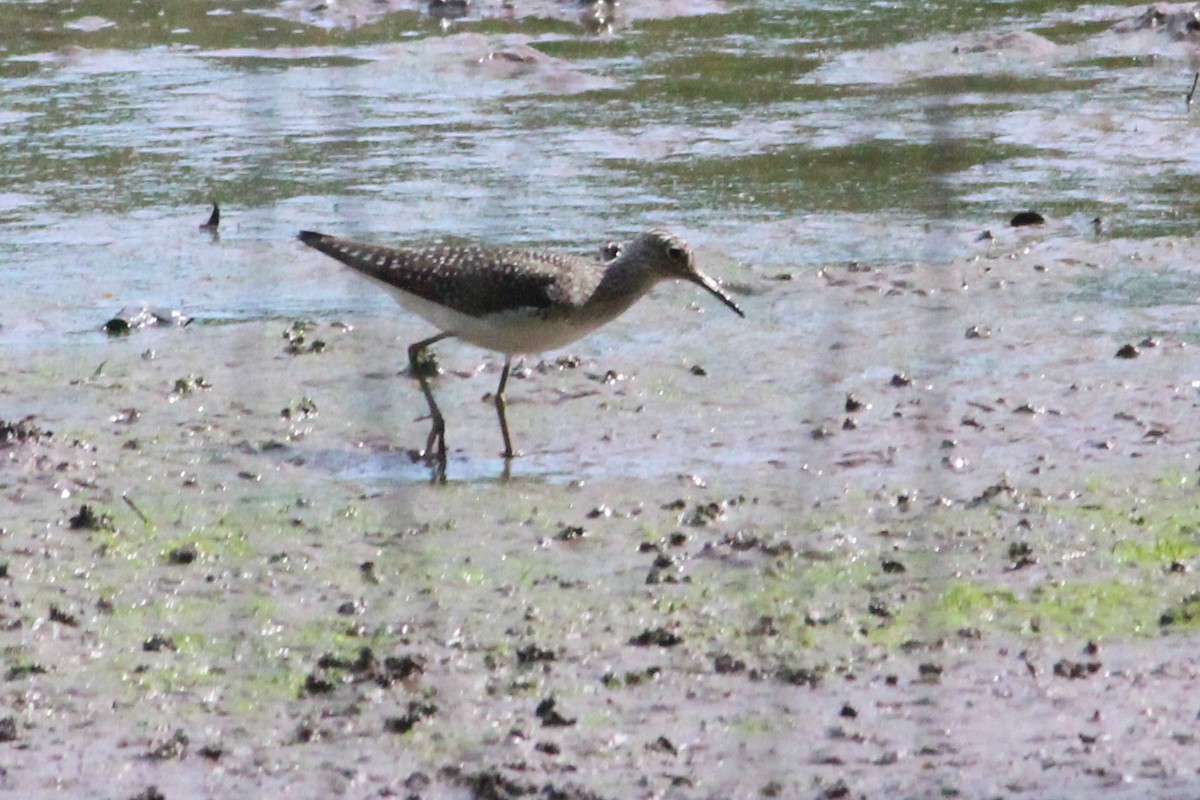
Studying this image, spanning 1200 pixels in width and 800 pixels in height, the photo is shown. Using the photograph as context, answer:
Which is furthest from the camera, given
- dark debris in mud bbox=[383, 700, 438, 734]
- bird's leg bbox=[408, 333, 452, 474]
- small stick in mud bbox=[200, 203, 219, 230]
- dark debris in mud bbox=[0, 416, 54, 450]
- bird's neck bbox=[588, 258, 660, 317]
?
small stick in mud bbox=[200, 203, 219, 230]

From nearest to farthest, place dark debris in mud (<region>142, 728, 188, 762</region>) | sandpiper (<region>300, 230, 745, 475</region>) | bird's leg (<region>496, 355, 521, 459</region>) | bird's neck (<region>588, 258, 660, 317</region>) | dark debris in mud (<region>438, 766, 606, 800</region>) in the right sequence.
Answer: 1. dark debris in mud (<region>438, 766, 606, 800</region>)
2. dark debris in mud (<region>142, 728, 188, 762</region>)
3. bird's leg (<region>496, 355, 521, 459</region>)
4. sandpiper (<region>300, 230, 745, 475</region>)
5. bird's neck (<region>588, 258, 660, 317</region>)

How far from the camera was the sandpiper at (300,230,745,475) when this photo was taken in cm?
769

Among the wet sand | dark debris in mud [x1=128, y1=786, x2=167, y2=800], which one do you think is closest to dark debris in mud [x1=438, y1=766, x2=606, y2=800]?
the wet sand

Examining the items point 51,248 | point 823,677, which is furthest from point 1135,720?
point 51,248

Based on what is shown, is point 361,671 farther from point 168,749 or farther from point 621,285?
point 621,285

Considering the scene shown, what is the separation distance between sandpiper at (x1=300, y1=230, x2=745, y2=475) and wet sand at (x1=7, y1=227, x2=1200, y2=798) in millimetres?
287

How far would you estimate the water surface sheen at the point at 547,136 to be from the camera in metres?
9.89

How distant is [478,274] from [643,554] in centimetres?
200

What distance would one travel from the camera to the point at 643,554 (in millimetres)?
6195

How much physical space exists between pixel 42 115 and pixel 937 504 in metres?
8.22

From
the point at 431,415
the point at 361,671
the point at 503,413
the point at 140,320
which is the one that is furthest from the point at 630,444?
the point at 140,320

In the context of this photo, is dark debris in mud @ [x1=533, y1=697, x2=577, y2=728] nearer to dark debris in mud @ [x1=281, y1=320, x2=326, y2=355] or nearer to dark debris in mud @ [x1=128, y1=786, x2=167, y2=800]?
dark debris in mud @ [x1=128, y1=786, x2=167, y2=800]

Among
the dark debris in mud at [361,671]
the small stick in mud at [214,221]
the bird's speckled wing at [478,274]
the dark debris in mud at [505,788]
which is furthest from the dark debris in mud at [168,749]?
the small stick in mud at [214,221]

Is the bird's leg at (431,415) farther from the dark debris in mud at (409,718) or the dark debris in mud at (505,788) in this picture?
the dark debris in mud at (505,788)
